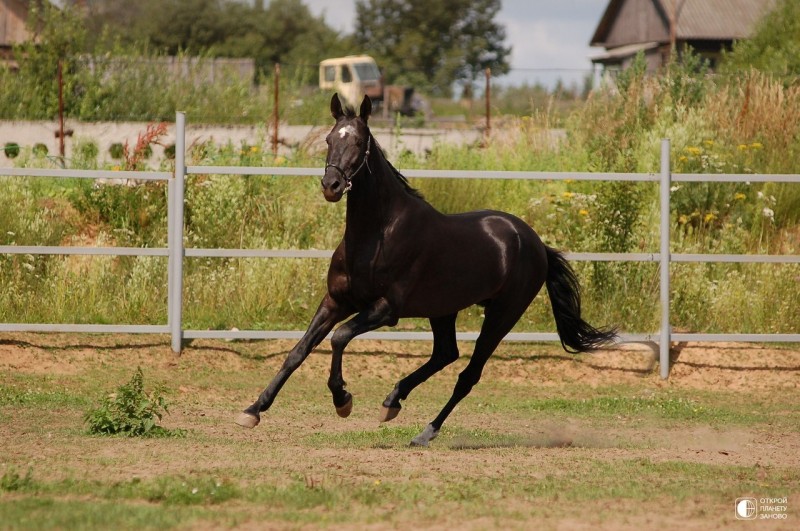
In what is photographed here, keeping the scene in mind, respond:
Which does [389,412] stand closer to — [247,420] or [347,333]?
[347,333]

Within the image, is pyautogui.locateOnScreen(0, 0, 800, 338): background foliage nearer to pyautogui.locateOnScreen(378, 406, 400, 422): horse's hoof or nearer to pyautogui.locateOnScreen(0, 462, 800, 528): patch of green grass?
pyautogui.locateOnScreen(378, 406, 400, 422): horse's hoof

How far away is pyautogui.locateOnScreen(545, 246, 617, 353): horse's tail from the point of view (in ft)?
29.1

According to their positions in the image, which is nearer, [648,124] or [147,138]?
[147,138]

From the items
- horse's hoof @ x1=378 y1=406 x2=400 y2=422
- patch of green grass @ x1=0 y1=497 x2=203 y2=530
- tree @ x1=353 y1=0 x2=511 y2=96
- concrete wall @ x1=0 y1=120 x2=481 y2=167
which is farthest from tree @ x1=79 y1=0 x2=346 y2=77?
patch of green grass @ x1=0 y1=497 x2=203 y2=530

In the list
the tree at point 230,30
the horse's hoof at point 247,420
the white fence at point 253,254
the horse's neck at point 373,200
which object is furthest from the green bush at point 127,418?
the tree at point 230,30

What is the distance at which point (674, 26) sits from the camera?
123 feet

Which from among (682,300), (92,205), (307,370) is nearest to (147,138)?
(92,205)

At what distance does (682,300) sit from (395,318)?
18.9ft

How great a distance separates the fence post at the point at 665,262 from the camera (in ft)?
36.3

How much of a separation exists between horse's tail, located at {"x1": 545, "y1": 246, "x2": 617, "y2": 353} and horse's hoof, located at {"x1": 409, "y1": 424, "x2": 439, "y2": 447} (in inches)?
60.3

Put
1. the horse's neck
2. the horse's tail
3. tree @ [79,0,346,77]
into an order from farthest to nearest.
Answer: tree @ [79,0,346,77], the horse's tail, the horse's neck

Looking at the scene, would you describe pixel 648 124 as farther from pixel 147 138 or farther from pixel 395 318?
pixel 395 318

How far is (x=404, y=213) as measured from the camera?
7.45 metres

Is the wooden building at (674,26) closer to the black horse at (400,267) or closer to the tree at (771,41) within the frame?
the tree at (771,41)
